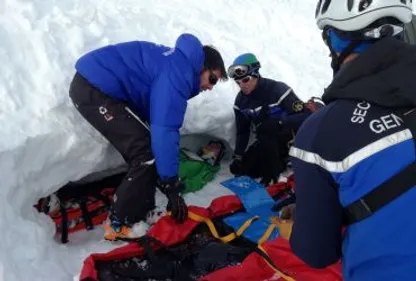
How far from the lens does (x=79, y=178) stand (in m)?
4.21

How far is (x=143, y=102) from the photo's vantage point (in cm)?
411

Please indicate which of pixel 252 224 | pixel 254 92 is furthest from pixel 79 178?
pixel 254 92

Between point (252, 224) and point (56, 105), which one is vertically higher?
point (56, 105)

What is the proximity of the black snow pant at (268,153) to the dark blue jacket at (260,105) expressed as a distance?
14 centimetres

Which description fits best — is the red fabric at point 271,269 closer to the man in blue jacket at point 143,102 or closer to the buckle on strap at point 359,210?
the man in blue jacket at point 143,102

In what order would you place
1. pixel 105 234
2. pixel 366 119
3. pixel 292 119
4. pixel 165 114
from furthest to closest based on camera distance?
pixel 292 119 → pixel 105 234 → pixel 165 114 → pixel 366 119

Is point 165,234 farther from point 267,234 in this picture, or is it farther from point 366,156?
point 366,156

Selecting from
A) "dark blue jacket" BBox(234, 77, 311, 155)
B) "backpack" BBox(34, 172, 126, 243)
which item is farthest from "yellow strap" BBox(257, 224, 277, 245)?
"dark blue jacket" BBox(234, 77, 311, 155)

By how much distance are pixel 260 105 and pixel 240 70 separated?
0.49m

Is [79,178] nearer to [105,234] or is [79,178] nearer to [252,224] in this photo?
[105,234]

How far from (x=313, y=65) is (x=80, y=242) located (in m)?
4.86

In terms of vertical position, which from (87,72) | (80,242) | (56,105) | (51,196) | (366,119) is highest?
(366,119)

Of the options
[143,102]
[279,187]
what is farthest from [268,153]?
[143,102]

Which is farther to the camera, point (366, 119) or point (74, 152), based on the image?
point (74, 152)
